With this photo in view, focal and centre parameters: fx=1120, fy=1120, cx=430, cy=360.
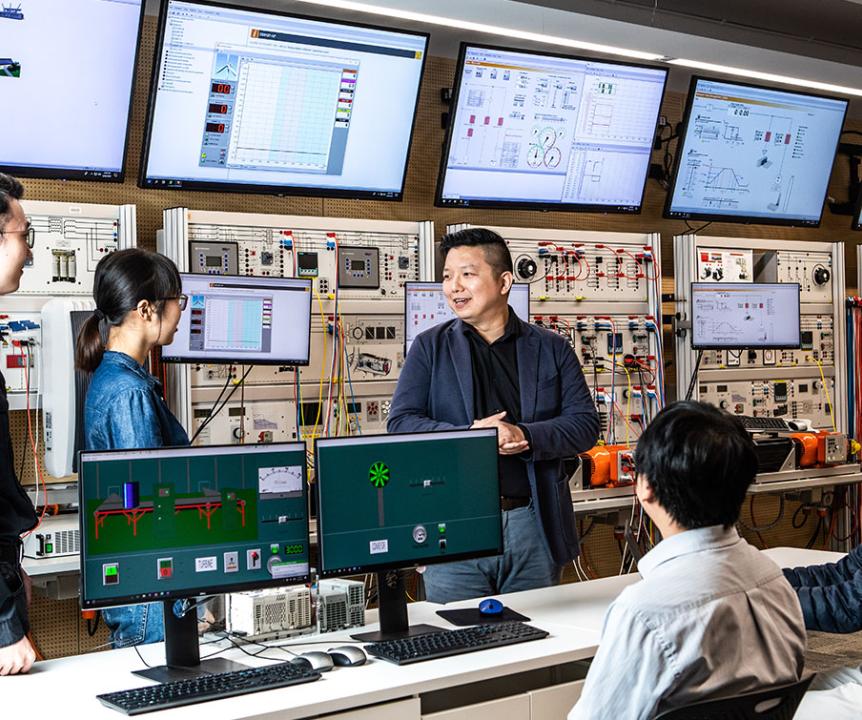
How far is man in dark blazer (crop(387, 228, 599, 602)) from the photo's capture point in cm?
313

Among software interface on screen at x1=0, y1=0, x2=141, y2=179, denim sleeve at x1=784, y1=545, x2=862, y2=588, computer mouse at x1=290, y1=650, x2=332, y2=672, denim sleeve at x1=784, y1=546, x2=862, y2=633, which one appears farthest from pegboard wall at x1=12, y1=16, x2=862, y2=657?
denim sleeve at x1=784, y1=546, x2=862, y2=633

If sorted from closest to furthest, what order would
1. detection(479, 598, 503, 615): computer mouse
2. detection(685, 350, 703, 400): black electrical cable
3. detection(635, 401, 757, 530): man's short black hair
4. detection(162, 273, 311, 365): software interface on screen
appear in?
1. detection(635, 401, 757, 530): man's short black hair
2. detection(479, 598, 503, 615): computer mouse
3. detection(162, 273, 311, 365): software interface on screen
4. detection(685, 350, 703, 400): black electrical cable

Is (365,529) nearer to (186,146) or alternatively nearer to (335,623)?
(335,623)

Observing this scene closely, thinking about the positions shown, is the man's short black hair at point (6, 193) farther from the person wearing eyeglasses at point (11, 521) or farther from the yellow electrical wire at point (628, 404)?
the yellow electrical wire at point (628, 404)

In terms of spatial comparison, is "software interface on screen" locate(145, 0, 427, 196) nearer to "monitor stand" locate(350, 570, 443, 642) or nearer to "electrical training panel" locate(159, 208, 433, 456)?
"electrical training panel" locate(159, 208, 433, 456)

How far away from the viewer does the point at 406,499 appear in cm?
267

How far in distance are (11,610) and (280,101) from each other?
2741 millimetres

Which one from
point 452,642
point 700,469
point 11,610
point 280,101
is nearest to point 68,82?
point 280,101

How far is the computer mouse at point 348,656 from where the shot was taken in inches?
94.9

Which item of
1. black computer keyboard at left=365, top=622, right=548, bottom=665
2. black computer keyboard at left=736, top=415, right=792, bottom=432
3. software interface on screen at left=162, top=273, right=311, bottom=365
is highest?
software interface on screen at left=162, top=273, right=311, bottom=365

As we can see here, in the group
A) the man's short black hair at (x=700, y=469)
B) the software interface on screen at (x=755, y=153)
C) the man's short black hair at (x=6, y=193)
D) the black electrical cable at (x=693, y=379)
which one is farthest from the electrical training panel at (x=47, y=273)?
the black electrical cable at (x=693, y=379)

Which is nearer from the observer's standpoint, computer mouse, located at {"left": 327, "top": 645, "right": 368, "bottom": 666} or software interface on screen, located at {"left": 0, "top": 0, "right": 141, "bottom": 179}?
computer mouse, located at {"left": 327, "top": 645, "right": 368, "bottom": 666}

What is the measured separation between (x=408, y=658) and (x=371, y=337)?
2665mm

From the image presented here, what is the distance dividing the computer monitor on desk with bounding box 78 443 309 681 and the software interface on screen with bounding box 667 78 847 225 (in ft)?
12.7
